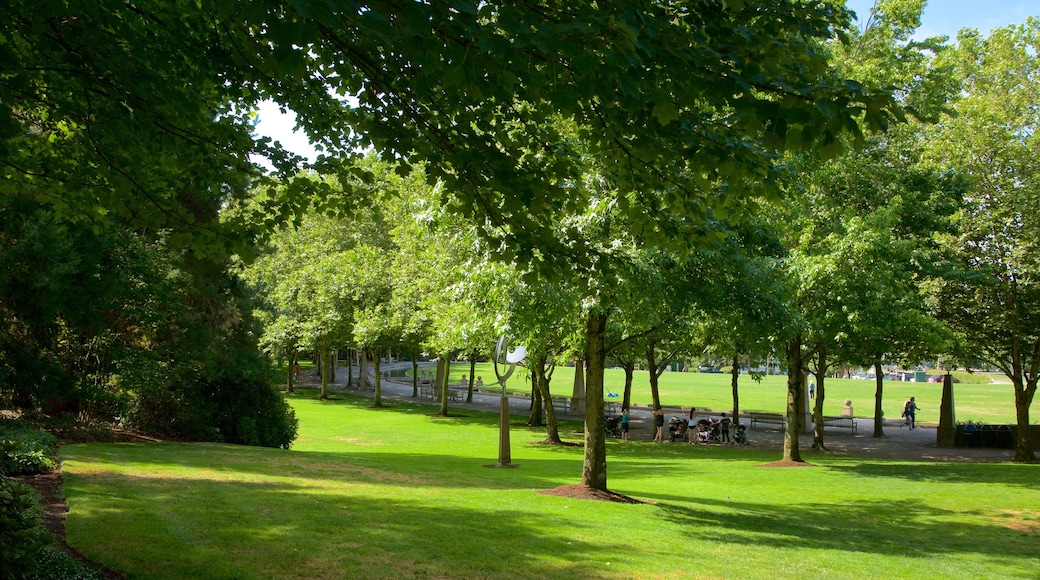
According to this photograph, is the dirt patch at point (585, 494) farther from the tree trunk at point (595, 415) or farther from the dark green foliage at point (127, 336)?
the dark green foliage at point (127, 336)

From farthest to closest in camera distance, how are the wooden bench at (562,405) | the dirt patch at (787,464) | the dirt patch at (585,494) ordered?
the wooden bench at (562,405), the dirt patch at (787,464), the dirt patch at (585,494)

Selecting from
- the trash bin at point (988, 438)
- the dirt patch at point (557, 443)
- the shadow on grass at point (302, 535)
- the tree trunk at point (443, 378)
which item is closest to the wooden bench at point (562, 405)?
the tree trunk at point (443, 378)

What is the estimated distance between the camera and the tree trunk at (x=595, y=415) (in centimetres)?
1402

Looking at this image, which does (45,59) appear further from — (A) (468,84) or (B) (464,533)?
(B) (464,533)

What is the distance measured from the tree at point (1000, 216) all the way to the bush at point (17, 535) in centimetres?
2577

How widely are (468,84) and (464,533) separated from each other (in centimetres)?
657

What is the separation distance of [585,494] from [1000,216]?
750 inches

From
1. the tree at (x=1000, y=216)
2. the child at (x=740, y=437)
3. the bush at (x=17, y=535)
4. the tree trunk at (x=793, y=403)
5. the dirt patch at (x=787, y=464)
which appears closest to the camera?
the bush at (x=17, y=535)

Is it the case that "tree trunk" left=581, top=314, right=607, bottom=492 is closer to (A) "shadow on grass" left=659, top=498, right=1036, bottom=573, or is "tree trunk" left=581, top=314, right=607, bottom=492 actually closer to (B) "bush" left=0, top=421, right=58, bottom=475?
(A) "shadow on grass" left=659, top=498, right=1036, bottom=573

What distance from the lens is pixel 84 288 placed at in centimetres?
1603

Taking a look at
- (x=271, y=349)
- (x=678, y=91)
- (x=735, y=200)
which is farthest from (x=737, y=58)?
(x=271, y=349)

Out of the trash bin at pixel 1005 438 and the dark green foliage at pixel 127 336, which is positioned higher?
the dark green foliage at pixel 127 336

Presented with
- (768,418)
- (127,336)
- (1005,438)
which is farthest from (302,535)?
(768,418)

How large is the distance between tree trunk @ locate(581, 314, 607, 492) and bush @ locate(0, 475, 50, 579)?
9.74 meters
